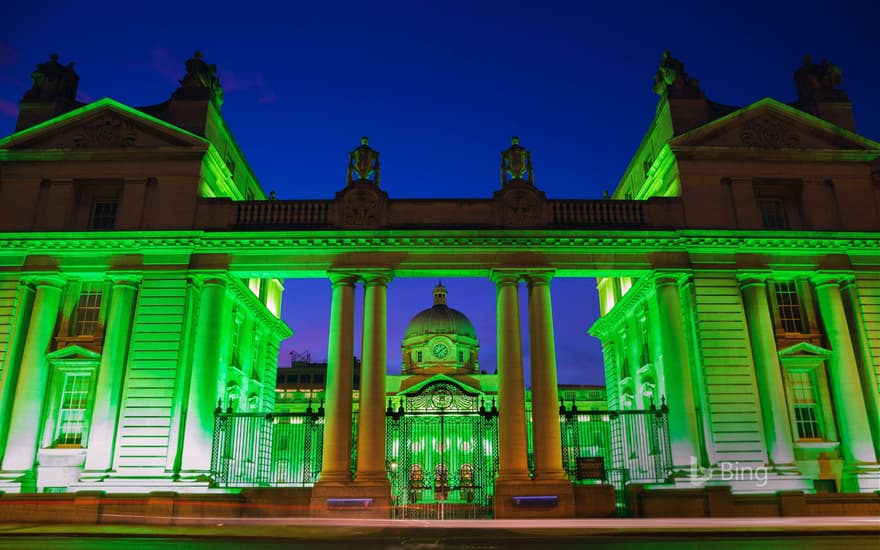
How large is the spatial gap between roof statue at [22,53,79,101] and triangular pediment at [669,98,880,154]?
29582mm

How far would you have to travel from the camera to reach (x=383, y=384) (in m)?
26.8

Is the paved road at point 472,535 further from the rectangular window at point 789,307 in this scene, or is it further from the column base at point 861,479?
the rectangular window at point 789,307

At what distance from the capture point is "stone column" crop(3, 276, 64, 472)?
25625mm

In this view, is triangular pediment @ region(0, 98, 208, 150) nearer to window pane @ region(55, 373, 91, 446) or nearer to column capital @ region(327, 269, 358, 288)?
column capital @ region(327, 269, 358, 288)

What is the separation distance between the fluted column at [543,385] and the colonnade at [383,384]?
0.04 meters

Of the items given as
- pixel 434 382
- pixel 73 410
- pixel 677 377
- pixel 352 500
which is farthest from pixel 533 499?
pixel 434 382

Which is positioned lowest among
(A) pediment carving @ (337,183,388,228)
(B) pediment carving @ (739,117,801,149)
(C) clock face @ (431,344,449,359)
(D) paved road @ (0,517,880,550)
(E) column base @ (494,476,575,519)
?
(D) paved road @ (0,517,880,550)

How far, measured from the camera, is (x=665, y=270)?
2773 cm

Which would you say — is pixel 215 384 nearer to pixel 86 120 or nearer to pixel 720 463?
pixel 86 120

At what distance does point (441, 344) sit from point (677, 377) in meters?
52.2

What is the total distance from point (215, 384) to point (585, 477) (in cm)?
1559

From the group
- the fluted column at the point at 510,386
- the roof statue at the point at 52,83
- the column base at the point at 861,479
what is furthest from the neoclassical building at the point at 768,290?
the roof statue at the point at 52,83

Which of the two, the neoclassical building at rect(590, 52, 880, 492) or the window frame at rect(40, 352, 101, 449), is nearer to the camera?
the neoclassical building at rect(590, 52, 880, 492)

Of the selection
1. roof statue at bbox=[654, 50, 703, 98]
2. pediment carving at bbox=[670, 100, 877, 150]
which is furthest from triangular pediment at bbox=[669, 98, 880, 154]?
roof statue at bbox=[654, 50, 703, 98]
